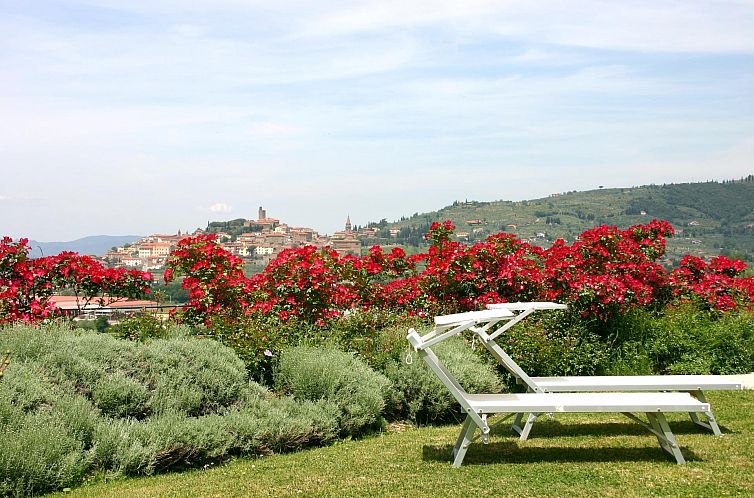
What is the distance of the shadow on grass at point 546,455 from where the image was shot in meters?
5.63

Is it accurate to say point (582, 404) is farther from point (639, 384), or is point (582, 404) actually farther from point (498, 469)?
point (639, 384)

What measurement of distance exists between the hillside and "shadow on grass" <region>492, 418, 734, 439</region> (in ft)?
285

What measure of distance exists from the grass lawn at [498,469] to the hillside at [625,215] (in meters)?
87.6

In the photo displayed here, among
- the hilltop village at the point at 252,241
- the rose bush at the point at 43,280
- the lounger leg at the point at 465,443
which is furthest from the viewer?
the hilltop village at the point at 252,241

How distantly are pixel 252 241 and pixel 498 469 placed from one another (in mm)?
52577

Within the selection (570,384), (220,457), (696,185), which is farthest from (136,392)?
(696,185)

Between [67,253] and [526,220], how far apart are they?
114 metres

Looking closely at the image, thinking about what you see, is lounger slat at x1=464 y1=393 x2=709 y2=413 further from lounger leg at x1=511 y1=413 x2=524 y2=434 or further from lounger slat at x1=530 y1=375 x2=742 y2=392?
lounger leg at x1=511 y1=413 x2=524 y2=434

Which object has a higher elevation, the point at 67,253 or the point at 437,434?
the point at 67,253

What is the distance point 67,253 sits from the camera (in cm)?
872

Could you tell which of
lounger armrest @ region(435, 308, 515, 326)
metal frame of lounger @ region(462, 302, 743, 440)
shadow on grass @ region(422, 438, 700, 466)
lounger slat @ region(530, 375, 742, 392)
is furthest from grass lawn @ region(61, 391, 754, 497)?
lounger armrest @ region(435, 308, 515, 326)

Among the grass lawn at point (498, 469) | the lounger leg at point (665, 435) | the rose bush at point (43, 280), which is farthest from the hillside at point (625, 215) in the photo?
the lounger leg at point (665, 435)

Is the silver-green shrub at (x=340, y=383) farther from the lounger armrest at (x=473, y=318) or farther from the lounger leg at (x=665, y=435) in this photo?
the lounger leg at (x=665, y=435)

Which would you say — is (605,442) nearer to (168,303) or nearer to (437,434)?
Answer: (437,434)
